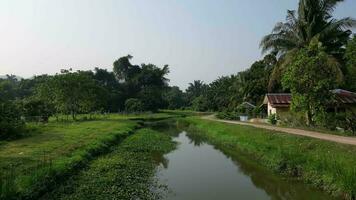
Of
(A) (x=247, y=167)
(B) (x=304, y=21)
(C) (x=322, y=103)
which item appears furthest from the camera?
(B) (x=304, y=21)

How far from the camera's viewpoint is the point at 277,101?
138 ft

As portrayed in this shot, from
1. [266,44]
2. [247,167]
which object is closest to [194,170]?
[247,167]

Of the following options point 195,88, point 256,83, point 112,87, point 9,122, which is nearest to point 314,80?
point 9,122

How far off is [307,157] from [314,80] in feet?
40.7

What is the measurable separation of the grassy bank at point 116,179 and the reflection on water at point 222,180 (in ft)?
2.84

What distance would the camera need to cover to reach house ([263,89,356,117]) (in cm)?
3672

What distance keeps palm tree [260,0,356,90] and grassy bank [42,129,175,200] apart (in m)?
17.6

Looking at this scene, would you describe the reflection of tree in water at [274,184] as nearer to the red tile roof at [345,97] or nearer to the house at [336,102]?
the house at [336,102]

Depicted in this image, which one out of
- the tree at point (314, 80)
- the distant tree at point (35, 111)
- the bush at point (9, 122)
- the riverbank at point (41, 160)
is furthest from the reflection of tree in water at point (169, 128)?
the bush at point (9, 122)

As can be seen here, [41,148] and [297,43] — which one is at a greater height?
[297,43]

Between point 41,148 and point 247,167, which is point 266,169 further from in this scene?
point 41,148

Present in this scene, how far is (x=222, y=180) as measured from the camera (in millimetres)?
19469

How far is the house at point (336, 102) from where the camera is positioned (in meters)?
36.7

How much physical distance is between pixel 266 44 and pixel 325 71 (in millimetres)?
8535
